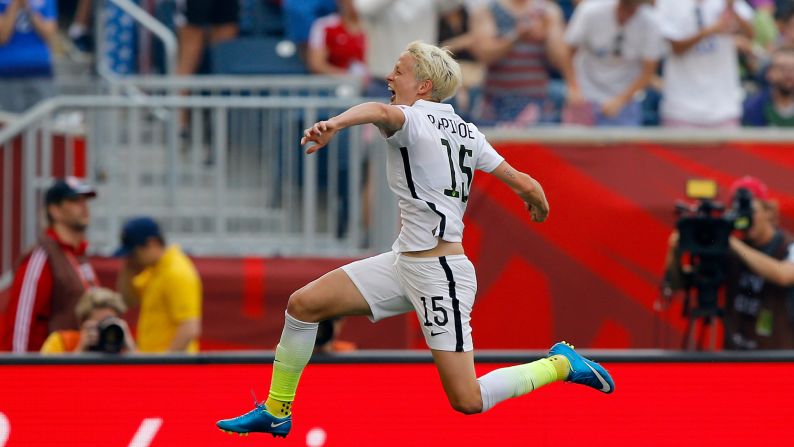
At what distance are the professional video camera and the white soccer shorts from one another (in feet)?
7.96

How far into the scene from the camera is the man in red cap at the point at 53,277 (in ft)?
31.6

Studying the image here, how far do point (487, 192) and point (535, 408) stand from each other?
3.06 meters

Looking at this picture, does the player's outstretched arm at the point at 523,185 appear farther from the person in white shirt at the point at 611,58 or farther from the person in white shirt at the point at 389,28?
the person in white shirt at the point at 611,58

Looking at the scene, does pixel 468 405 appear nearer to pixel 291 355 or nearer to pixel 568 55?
pixel 291 355

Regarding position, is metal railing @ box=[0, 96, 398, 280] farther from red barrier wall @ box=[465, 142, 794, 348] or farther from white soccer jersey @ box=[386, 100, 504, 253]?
white soccer jersey @ box=[386, 100, 504, 253]

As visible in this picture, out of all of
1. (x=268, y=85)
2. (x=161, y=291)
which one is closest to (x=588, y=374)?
(x=161, y=291)

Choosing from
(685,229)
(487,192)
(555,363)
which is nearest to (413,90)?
(555,363)

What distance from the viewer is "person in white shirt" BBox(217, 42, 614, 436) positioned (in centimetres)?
684

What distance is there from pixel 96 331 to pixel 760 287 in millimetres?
4143

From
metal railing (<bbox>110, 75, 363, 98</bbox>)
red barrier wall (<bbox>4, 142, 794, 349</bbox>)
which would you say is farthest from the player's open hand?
metal railing (<bbox>110, 75, 363, 98</bbox>)

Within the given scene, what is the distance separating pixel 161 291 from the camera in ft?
33.0

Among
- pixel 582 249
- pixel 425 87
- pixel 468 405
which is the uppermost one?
pixel 425 87

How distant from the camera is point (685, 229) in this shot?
9164 mm

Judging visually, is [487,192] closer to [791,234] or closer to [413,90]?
[791,234]
